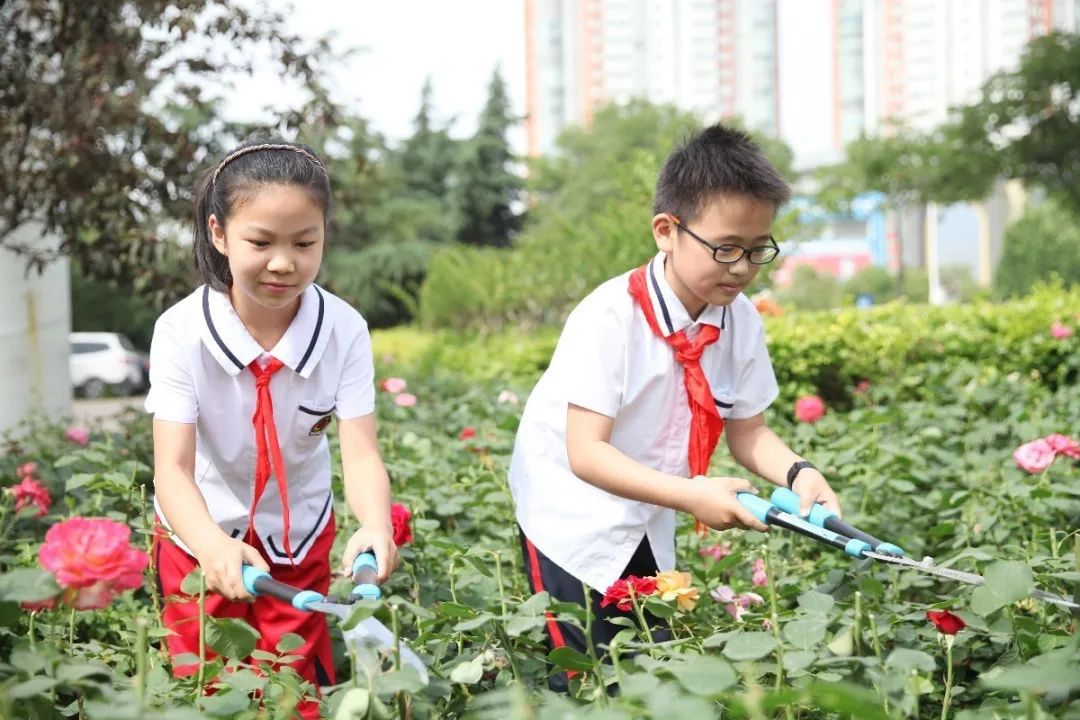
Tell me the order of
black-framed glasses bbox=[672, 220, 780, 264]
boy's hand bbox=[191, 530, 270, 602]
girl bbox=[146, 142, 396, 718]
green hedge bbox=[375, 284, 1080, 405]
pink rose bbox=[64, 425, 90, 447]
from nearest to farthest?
boy's hand bbox=[191, 530, 270, 602] < girl bbox=[146, 142, 396, 718] < black-framed glasses bbox=[672, 220, 780, 264] < pink rose bbox=[64, 425, 90, 447] < green hedge bbox=[375, 284, 1080, 405]

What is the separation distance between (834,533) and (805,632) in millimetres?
358

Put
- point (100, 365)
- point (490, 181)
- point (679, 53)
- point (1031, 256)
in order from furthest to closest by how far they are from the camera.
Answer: point (679, 53)
point (1031, 256)
point (490, 181)
point (100, 365)

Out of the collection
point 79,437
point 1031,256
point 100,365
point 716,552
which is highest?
point 79,437

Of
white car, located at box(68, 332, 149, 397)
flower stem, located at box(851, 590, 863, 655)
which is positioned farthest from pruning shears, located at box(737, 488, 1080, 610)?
white car, located at box(68, 332, 149, 397)

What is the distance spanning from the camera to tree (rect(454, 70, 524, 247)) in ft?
90.9

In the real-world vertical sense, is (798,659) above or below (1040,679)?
below

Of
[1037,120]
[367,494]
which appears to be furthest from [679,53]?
[367,494]

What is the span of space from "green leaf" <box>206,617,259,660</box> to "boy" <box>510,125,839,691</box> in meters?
0.63

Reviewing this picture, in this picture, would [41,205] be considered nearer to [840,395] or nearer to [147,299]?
[147,299]

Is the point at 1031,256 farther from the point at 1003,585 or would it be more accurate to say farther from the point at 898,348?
the point at 1003,585

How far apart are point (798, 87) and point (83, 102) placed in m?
76.7

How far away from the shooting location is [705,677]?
1.07m

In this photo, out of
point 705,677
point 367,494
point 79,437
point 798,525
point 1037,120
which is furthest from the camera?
point 1037,120

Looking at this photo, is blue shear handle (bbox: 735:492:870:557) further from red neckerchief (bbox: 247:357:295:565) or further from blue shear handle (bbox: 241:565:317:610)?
red neckerchief (bbox: 247:357:295:565)
